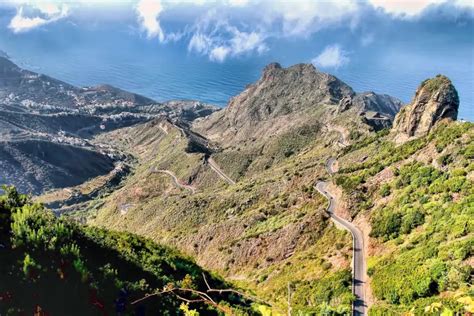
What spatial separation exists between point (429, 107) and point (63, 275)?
206 ft

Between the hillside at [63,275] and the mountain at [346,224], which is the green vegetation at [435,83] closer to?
the mountain at [346,224]

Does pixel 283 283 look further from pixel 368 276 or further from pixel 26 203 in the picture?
pixel 26 203

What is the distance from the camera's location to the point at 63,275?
14.8 m

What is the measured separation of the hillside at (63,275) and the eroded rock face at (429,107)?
181 ft

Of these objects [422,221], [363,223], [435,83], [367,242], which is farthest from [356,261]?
[435,83]

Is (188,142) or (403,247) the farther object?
(188,142)

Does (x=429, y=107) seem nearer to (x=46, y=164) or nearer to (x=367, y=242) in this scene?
(x=367, y=242)

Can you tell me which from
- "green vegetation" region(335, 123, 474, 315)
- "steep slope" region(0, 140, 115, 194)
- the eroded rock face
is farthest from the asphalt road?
"steep slope" region(0, 140, 115, 194)

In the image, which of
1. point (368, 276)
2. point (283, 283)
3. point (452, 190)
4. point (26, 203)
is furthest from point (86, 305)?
point (452, 190)

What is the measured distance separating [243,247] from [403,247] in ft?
84.9

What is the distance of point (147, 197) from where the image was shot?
12362 cm

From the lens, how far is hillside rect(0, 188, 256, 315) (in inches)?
537

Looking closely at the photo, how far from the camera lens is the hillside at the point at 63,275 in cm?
1363

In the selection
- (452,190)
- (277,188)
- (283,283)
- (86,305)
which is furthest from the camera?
(277,188)
